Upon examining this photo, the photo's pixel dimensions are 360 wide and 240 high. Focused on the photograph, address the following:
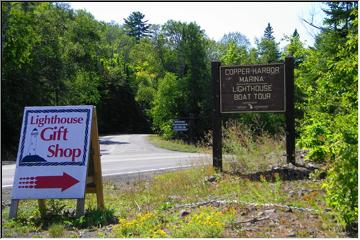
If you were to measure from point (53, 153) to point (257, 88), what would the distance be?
17.8 ft

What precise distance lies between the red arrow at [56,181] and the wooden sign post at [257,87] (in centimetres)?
462

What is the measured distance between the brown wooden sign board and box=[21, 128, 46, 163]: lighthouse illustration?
5.05 metres

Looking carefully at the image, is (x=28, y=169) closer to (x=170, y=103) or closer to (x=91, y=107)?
(x=91, y=107)

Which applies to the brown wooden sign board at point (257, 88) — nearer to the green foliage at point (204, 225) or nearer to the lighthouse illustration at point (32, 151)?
the lighthouse illustration at point (32, 151)

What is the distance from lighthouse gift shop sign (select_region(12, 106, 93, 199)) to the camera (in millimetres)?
7426

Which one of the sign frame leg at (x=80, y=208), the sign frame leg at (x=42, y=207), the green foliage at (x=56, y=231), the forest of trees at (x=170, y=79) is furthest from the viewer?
the forest of trees at (x=170, y=79)

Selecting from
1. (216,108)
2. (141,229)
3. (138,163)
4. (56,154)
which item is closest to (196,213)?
(141,229)

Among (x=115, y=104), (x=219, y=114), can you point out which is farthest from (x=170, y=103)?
(x=219, y=114)

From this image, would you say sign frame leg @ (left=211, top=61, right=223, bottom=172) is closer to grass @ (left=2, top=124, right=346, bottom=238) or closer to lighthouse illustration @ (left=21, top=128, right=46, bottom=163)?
grass @ (left=2, top=124, right=346, bottom=238)

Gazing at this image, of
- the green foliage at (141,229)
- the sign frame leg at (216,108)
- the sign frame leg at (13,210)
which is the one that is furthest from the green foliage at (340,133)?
the sign frame leg at (13,210)

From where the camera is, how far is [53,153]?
7.63 metres

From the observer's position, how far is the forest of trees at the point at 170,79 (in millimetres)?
8453

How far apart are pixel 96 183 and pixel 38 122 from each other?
1.28 m

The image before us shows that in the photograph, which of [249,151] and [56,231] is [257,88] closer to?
[249,151]
